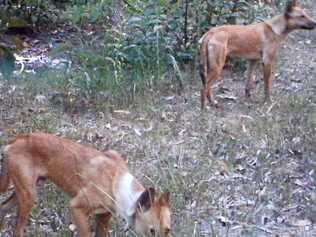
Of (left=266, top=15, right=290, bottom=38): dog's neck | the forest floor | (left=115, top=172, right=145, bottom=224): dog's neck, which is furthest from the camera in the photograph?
(left=266, top=15, right=290, bottom=38): dog's neck

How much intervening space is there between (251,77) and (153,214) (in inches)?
223

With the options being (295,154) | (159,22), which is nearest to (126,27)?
(159,22)

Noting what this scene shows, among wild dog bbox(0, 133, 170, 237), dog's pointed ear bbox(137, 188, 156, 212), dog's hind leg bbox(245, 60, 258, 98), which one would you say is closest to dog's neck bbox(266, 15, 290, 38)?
dog's hind leg bbox(245, 60, 258, 98)

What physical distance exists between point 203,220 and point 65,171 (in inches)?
52.3

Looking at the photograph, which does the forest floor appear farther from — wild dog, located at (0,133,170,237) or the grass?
wild dog, located at (0,133,170,237)

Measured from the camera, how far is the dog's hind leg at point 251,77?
1049 centimetres

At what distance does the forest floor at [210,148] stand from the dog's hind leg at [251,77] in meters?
0.13

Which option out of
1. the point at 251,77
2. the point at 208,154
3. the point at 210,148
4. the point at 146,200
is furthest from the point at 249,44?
the point at 146,200

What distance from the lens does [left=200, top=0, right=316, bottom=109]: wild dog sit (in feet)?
33.1

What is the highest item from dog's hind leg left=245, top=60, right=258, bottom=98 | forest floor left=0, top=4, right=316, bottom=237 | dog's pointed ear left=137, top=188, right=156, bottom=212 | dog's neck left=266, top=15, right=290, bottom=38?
dog's pointed ear left=137, top=188, right=156, bottom=212

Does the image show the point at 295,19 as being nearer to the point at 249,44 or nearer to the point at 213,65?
the point at 249,44

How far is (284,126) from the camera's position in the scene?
8734 mm

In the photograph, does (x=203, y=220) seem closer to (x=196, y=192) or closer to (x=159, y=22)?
(x=196, y=192)

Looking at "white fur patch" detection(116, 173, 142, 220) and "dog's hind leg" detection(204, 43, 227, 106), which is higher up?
"white fur patch" detection(116, 173, 142, 220)
